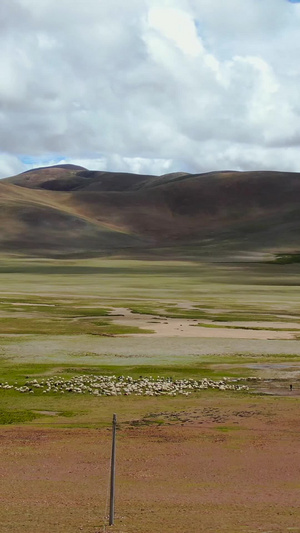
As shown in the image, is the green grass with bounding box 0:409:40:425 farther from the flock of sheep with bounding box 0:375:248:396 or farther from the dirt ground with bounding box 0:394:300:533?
the flock of sheep with bounding box 0:375:248:396

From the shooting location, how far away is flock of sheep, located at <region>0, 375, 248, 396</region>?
38562 mm

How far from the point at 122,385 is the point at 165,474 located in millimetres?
14783

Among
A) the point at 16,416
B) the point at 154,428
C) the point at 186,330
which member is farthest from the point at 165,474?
the point at 186,330

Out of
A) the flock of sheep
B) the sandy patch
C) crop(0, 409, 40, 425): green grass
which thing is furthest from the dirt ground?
the sandy patch

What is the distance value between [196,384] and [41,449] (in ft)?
46.6

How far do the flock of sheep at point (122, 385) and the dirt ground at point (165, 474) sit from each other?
442 cm

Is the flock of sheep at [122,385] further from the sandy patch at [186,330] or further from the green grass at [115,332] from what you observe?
the sandy patch at [186,330]

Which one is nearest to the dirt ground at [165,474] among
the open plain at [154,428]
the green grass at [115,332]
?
the open plain at [154,428]

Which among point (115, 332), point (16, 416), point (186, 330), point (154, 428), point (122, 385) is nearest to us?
point (154, 428)

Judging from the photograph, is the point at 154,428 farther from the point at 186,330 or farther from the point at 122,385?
the point at 186,330

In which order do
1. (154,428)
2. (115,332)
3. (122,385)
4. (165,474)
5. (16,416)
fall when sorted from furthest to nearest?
(115,332) → (122,385) → (16,416) → (154,428) → (165,474)

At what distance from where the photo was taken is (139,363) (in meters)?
47.9

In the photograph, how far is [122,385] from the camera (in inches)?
1567

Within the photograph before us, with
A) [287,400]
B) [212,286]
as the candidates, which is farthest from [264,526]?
[212,286]
